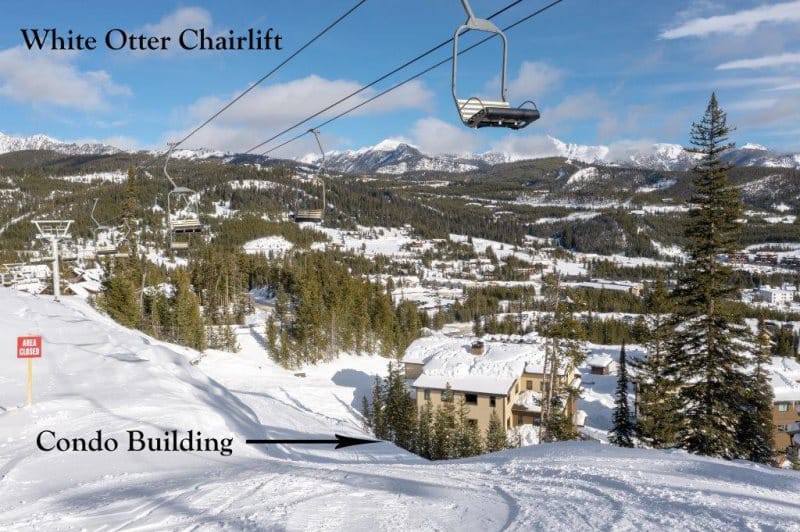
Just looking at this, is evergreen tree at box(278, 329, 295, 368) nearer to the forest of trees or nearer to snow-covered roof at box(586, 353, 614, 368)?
the forest of trees

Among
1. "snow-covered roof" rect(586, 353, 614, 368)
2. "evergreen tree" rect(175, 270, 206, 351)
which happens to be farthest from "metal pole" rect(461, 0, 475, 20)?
"snow-covered roof" rect(586, 353, 614, 368)

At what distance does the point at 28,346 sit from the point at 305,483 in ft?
20.1

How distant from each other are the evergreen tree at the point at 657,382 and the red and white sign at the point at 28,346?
53.2 ft

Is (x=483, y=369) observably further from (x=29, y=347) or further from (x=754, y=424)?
(x=29, y=347)

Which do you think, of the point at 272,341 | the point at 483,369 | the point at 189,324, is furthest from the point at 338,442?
the point at 272,341

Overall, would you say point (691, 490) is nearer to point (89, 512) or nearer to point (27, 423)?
point (89, 512)

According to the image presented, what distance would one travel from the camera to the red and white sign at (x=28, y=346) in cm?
883

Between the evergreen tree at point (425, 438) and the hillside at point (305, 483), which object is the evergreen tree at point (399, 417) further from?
the hillside at point (305, 483)

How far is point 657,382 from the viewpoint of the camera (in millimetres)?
18062

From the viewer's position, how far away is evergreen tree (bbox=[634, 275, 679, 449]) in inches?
703

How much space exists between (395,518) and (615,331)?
82.7 metres

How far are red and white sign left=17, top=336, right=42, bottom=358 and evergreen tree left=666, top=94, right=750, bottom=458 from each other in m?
15.3

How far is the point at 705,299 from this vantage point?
1455cm

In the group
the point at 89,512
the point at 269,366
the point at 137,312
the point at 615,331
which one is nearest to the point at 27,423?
the point at 89,512
